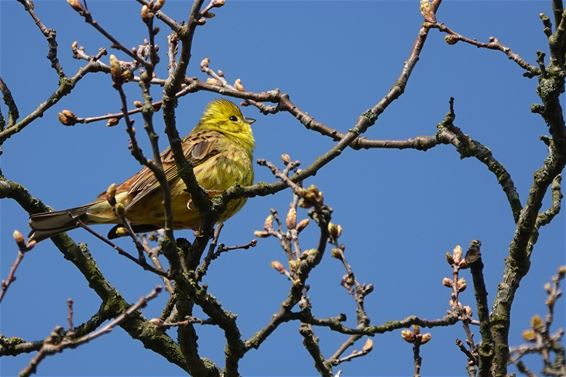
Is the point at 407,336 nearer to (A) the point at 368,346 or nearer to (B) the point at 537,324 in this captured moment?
(A) the point at 368,346

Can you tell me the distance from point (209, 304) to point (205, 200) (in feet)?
2.38

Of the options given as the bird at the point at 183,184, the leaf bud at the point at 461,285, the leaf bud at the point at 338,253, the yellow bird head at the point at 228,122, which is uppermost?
the yellow bird head at the point at 228,122

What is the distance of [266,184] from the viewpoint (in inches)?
190

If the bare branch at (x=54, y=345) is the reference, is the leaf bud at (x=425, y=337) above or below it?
above

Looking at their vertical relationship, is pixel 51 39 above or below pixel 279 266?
above

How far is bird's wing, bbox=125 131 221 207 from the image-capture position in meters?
6.91

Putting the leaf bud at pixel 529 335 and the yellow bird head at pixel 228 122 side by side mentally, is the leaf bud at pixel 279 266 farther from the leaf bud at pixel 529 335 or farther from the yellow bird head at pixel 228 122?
the yellow bird head at pixel 228 122

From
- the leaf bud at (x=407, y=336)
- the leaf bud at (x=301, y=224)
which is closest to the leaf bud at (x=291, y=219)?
the leaf bud at (x=301, y=224)

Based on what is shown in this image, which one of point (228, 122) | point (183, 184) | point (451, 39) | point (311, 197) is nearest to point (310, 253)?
point (311, 197)

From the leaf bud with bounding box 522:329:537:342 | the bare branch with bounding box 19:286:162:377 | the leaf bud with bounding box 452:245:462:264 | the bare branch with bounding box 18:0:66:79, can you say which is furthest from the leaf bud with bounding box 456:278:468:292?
the bare branch with bounding box 18:0:66:79

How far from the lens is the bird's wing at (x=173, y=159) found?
6914mm

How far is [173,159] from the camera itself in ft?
21.3

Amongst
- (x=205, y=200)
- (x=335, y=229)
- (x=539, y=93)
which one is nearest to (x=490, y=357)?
(x=335, y=229)

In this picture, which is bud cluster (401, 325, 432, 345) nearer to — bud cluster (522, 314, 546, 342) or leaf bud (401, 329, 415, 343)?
leaf bud (401, 329, 415, 343)
